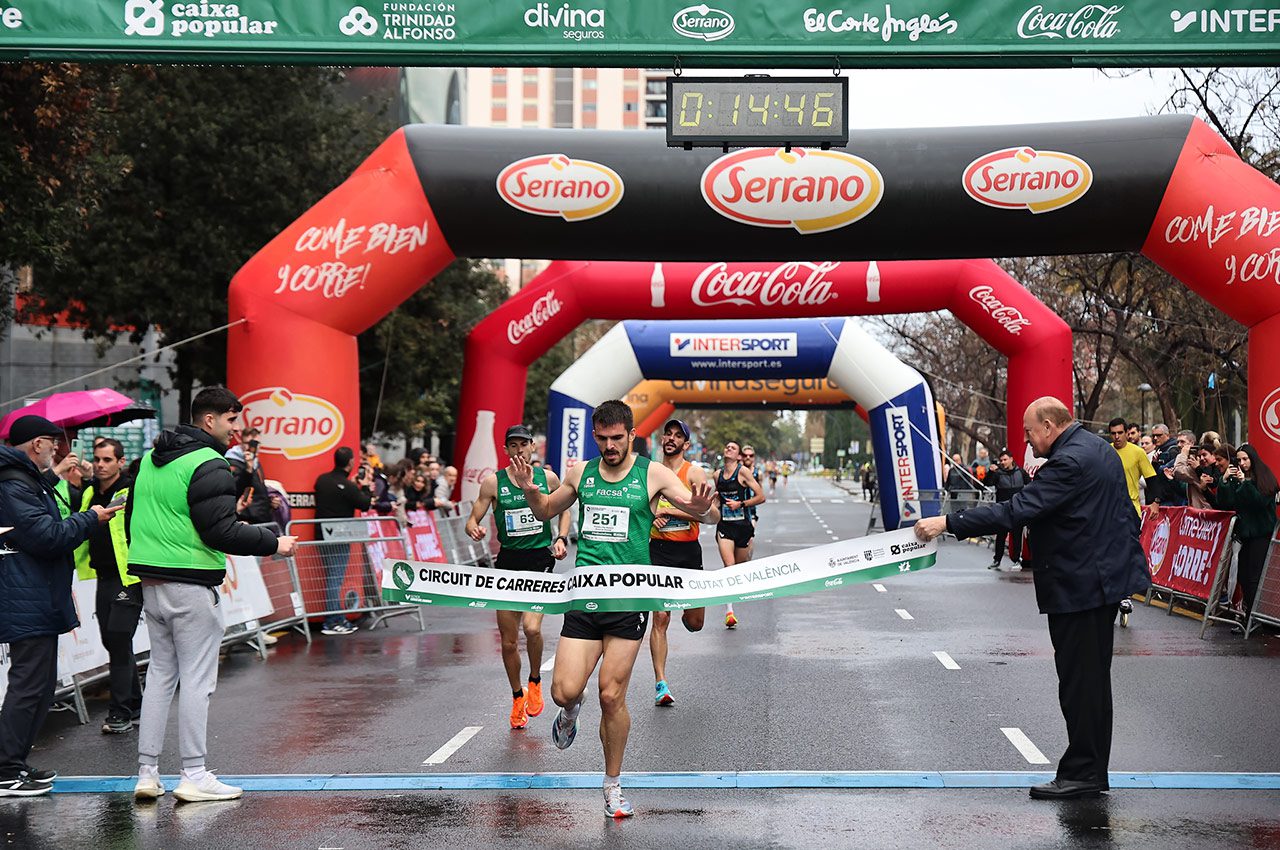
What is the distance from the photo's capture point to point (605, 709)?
7352 mm

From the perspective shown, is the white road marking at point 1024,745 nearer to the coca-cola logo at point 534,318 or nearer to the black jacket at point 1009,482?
the black jacket at point 1009,482

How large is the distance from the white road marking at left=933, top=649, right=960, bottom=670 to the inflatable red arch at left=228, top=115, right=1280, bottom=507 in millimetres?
5123

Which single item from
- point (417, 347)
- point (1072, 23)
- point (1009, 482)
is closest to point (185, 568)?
point (1072, 23)

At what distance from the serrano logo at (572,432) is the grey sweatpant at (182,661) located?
1886cm

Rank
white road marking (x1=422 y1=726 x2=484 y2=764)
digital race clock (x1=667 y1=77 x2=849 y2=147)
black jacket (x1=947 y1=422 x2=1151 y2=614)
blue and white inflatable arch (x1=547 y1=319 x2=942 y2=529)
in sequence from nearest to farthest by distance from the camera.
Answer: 1. black jacket (x1=947 y1=422 x2=1151 y2=614)
2. white road marking (x1=422 y1=726 x2=484 y2=764)
3. digital race clock (x1=667 y1=77 x2=849 y2=147)
4. blue and white inflatable arch (x1=547 y1=319 x2=942 y2=529)

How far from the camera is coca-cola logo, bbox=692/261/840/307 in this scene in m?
22.1

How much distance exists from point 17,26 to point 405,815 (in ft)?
19.1

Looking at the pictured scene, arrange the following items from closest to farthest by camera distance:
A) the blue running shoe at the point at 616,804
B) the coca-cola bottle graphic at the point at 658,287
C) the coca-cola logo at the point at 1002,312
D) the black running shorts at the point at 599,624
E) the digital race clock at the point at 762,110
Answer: the blue running shoe at the point at 616,804 → the black running shorts at the point at 599,624 → the digital race clock at the point at 762,110 → the coca-cola logo at the point at 1002,312 → the coca-cola bottle graphic at the point at 658,287

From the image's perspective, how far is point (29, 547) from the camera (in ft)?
26.2

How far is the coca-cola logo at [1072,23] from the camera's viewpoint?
32.4ft

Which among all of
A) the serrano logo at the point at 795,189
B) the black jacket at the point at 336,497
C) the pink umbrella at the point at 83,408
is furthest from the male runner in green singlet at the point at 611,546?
the serrano logo at the point at 795,189

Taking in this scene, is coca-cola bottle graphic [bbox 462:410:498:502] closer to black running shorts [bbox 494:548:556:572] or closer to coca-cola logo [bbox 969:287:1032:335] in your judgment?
Answer: coca-cola logo [bbox 969:287:1032:335]

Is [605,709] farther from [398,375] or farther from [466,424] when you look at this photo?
[398,375]

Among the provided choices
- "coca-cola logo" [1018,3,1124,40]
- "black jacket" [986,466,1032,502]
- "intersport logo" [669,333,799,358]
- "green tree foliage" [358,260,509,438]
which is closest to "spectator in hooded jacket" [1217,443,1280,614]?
"coca-cola logo" [1018,3,1124,40]
